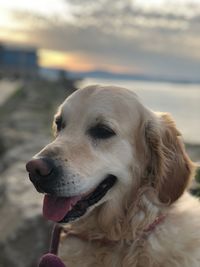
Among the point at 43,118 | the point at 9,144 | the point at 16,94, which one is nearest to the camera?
the point at 9,144

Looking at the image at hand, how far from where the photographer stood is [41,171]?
3.60 m

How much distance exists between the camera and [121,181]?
4012 mm

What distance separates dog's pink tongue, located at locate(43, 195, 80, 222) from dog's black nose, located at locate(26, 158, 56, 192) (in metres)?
0.18

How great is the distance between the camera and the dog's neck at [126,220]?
3951mm

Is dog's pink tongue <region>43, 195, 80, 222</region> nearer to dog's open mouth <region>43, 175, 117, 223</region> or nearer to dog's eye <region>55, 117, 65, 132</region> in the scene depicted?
dog's open mouth <region>43, 175, 117, 223</region>

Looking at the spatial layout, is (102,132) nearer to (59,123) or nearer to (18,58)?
(59,123)

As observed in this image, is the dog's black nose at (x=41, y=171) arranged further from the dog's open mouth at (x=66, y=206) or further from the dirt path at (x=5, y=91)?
the dirt path at (x=5, y=91)

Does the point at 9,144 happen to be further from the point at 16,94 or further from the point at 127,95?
the point at 16,94

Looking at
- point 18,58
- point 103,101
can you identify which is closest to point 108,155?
point 103,101

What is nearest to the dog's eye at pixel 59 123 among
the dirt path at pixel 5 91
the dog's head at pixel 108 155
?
the dog's head at pixel 108 155

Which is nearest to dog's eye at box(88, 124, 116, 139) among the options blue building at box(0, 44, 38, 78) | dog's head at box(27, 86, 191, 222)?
dog's head at box(27, 86, 191, 222)

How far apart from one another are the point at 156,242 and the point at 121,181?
1.65ft

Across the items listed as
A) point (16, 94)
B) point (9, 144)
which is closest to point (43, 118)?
point (9, 144)

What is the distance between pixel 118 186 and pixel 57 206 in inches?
19.2
